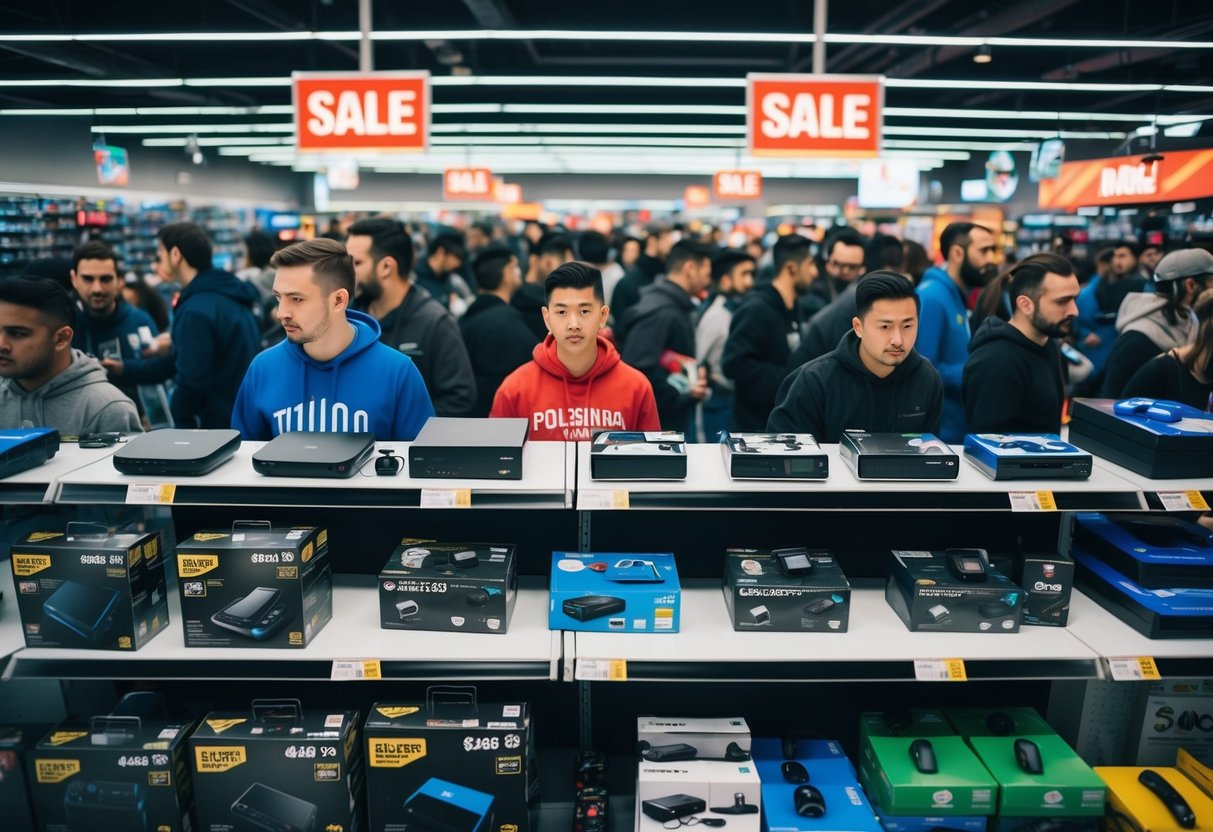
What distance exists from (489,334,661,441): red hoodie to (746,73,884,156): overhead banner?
3320mm

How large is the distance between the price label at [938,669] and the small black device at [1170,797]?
26.9 inches

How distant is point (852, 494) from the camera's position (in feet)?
7.03

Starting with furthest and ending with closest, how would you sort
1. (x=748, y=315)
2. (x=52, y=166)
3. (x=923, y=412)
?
(x=52, y=166)
(x=748, y=315)
(x=923, y=412)

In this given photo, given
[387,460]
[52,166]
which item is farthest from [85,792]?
[52,166]

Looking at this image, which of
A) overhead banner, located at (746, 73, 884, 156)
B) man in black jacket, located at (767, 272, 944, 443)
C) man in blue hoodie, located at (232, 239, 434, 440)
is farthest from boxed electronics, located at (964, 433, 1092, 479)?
overhead banner, located at (746, 73, 884, 156)

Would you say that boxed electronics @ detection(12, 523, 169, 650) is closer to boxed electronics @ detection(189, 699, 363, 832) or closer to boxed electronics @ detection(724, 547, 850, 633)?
boxed electronics @ detection(189, 699, 363, 832)

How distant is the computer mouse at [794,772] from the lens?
87.4 inches

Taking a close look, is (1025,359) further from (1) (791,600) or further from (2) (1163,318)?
(2) (1163,318)

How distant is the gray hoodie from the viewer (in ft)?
9.46

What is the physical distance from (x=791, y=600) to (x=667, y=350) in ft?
9.68

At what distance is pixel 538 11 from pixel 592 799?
9.41m

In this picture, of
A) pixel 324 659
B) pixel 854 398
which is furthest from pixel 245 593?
pixel 854 398

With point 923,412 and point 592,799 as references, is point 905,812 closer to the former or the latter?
point 592,799

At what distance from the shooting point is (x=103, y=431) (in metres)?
2.90
